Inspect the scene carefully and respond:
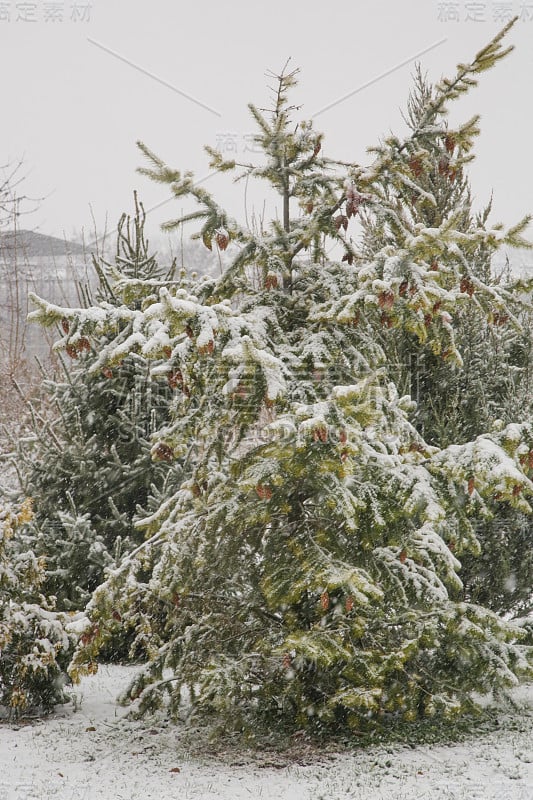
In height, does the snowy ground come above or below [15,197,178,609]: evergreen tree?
below

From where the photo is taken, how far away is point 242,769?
515 cm

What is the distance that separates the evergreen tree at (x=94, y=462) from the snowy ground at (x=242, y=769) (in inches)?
101

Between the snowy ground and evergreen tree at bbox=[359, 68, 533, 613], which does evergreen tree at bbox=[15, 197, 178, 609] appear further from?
evergreen tree at bbox=[359, 68, 533, 613]

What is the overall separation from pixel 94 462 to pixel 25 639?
2.72 m

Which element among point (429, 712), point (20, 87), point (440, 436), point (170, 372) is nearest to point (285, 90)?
point (170, 372)

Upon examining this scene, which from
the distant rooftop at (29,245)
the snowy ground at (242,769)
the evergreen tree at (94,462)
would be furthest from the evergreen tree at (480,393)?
the distant rooftop at (29,245)

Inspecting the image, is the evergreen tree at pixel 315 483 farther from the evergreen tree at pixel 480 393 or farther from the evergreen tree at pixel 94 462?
the evergreen tree at pixel 94 462

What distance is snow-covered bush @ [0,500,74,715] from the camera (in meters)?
6.16

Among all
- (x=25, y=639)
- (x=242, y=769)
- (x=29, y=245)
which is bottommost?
(x=242, y=769)

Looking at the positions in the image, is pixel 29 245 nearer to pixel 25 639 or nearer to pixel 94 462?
pixel 94 462

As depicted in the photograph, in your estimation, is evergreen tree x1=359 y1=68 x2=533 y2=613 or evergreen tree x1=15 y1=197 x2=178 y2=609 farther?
evergreen tree x1=15 y1=197 x2=178 y2=609

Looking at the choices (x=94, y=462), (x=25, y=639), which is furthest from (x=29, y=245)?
(x=25, y=639)

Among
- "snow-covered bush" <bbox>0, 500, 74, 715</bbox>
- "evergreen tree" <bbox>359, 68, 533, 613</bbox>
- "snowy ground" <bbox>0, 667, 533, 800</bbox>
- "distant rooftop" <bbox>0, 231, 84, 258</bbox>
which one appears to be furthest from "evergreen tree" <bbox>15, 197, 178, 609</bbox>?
"distant rooftop" <bbox>0, 231, 84, 258</bbox>

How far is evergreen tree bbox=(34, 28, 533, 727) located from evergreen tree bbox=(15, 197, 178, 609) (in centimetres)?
262
